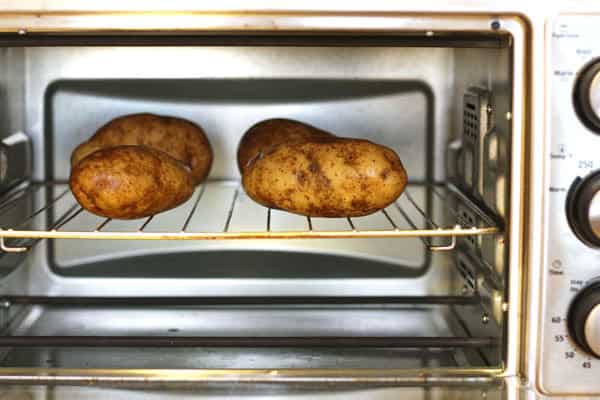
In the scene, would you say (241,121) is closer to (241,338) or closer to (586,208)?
(241,338)

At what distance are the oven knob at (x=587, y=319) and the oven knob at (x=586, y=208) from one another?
0.19 feet

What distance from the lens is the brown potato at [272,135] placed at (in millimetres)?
1415

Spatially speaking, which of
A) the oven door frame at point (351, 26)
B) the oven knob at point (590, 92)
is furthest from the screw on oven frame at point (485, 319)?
the oven knob at point (590, 92)

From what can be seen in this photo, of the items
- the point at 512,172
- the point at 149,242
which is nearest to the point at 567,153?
the point at 512,172

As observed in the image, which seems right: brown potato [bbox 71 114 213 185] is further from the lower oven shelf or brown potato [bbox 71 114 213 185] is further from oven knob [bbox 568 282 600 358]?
oven knob [bbox 568 282 600 358]

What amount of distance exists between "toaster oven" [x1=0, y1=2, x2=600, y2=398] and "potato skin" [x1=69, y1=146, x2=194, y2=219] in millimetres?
39

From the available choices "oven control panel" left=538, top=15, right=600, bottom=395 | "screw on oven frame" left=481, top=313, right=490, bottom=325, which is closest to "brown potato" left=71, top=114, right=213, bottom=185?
"screw on oven frame" left=481, top=313, right=490, bottom=325

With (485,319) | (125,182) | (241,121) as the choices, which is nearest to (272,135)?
(241,121)

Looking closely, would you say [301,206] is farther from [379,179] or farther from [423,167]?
[423,167]

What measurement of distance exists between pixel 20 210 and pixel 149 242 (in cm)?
22

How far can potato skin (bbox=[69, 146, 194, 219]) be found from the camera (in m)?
1.22

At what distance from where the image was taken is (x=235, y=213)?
1.56 metres

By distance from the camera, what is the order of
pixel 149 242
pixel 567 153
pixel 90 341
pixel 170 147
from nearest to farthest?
pixel 567 153 < pixel 90 341 < pixel 170 147 < pixel 149 242

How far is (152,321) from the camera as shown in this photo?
4.90 ft
